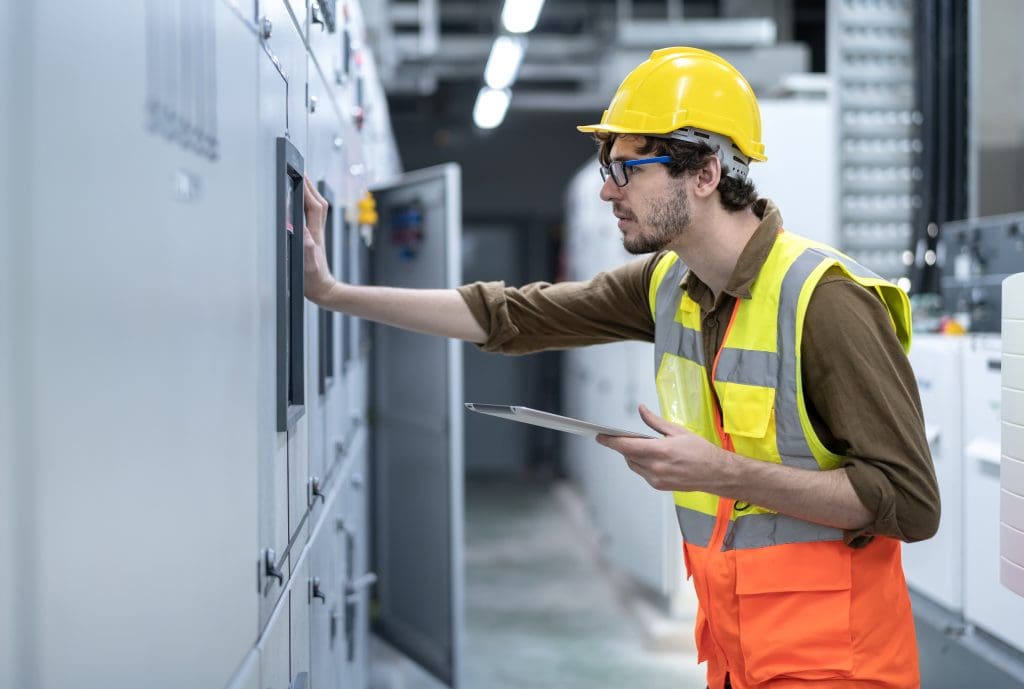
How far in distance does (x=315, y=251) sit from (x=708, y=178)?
0.77 meters

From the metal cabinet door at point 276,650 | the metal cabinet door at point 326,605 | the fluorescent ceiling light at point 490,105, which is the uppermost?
the fluorescent ceiling light at point 490,105

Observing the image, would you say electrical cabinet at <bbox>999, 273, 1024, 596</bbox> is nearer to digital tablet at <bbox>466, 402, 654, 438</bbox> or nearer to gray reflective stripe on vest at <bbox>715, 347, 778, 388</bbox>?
gray reflective stripe on vest at <bbox>715, 347, 778, 388</bbox>

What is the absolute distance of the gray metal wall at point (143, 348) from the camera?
2.07 feet

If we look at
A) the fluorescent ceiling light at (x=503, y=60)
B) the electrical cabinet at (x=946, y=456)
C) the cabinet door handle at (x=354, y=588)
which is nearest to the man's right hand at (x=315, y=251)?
the cabinet door handle at (x=354, y=588)

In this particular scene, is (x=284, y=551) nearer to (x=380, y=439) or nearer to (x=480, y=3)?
(x=380, y=439)

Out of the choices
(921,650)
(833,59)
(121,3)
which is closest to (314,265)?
(121,3)

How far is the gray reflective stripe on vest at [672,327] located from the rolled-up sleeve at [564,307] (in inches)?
4.4

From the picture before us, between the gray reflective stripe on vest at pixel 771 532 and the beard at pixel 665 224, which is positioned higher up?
the beard at pixel 665 224

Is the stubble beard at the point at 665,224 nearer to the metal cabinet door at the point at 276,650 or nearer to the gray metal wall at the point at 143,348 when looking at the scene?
the gray metal wall at the point at 143,348

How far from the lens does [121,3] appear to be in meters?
0.77

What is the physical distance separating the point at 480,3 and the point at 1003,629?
18.7 feet

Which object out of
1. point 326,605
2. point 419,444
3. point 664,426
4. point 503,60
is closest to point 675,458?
point 664,426

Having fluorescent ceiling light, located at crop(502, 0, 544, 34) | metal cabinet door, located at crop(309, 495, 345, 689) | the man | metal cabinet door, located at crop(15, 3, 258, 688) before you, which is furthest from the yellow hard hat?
fluorescent ceiling light, located at crop(502, 0, 544, 34)

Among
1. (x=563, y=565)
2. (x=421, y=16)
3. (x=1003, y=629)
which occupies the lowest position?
(x=563, y=565)
